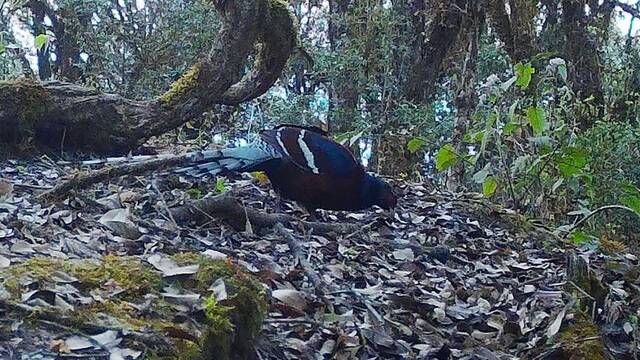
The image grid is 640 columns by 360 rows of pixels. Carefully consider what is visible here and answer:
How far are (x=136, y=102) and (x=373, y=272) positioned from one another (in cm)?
183

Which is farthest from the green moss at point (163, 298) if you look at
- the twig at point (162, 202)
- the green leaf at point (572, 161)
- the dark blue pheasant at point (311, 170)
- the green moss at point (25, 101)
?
the green leaf at point (572, 161)

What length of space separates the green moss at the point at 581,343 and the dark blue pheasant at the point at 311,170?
1444mm

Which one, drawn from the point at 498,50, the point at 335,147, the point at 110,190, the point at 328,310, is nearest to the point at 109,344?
the point at 328,310

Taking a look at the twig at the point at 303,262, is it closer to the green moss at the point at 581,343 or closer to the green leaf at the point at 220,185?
the green leaf at the point at 220,185

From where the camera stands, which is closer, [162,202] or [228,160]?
[162,202]

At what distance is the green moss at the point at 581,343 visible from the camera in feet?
8.13

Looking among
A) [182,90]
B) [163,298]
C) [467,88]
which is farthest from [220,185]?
[467,88]

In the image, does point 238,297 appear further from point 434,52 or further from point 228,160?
point 434,52

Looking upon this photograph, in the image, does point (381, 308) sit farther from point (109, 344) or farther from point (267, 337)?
point (109, 344)

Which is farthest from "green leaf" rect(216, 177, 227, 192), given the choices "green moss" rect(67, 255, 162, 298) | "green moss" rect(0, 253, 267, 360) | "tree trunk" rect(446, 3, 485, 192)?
"tree trunk" rect(446, 3, 485, 192)

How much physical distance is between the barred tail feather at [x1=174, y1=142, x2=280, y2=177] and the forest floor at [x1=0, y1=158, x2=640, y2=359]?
182mm

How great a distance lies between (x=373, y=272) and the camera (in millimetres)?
3279

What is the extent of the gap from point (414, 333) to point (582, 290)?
59 cm

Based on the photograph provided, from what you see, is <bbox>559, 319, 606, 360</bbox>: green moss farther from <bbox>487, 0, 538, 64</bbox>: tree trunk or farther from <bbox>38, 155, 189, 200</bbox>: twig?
<bbox>487, 0, 538, 64</bbox>: tree trunk
